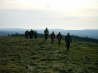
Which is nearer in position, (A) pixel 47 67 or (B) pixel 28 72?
(B) pixel 28 72

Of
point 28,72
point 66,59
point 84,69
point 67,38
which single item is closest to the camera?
point 28,72

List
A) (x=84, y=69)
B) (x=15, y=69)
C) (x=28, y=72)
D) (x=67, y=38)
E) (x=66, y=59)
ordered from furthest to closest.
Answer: (x=67, y=38)
(x=66, y=59)
(x=84, y=69)
(x=15, y=69)
(x=28, y=72)

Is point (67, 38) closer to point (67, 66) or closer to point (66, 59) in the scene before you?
point (66, 59)

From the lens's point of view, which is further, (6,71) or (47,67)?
(47,67)

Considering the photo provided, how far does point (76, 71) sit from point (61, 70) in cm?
172

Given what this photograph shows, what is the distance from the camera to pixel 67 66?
3134cm

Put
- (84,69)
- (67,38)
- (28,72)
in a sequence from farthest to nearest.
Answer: (67,38), (84,69), (28,72)

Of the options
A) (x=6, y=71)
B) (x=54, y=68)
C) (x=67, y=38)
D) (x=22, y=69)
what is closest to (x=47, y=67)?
(x=54, y=68)

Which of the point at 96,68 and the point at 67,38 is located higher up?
the point at 67,38

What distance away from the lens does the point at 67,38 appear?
46.5 meters

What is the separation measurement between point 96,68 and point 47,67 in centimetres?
617

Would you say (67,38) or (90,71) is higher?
(67,38)

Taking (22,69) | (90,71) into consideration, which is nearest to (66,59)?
(90,71)

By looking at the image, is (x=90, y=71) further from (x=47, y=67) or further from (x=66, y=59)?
(x=66, y=59)
